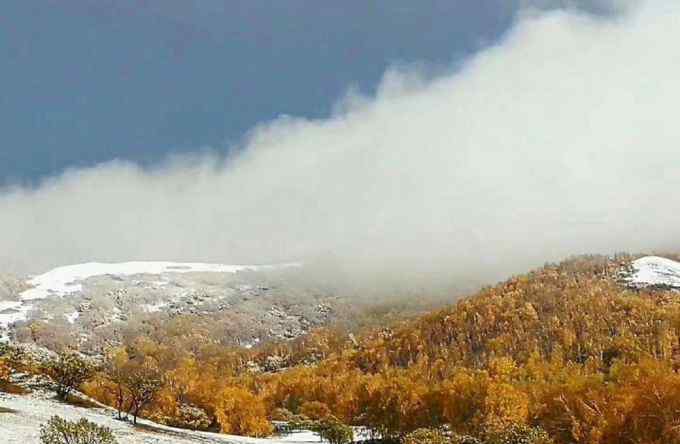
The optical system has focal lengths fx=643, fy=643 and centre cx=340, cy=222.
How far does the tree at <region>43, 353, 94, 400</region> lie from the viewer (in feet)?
307

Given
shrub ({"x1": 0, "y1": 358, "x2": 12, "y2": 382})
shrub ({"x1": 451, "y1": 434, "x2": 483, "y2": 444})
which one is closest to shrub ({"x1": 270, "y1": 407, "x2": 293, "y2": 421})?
shrub ({"x1": 0, "y1": 358, "x2": 12, "y2": 382})

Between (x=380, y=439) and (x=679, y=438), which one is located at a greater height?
(x=679, y=438)

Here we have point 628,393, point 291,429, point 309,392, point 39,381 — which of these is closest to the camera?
point 628,393

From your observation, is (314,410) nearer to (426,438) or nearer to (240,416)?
(240,416)

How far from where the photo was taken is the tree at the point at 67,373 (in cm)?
9369

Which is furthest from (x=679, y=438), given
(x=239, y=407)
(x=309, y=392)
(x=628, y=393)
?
(x=309, y=392)

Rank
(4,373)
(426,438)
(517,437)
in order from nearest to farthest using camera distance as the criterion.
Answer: (426,438) < (517,437) < (4,373)

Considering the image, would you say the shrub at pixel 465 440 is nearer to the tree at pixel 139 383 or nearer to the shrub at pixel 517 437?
the shrub at pixel 517 437

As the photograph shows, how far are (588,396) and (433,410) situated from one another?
1332 inches

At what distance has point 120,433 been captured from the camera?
67.6 meters

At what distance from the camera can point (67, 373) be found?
93688mm

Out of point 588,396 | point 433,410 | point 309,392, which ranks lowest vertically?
point 309,392

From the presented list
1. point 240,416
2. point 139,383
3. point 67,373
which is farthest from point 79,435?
point 240,416

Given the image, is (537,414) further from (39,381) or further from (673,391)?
(39,381)
